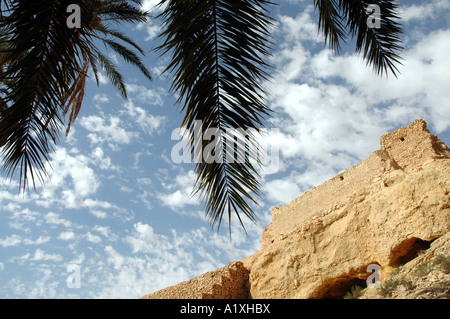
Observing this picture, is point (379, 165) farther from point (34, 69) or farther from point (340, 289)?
point (34, 69)

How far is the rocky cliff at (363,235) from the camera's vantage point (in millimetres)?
10109

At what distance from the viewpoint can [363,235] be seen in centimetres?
1177

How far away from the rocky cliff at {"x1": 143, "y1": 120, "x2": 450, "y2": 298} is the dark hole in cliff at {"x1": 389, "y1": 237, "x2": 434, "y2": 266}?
0.03 meters

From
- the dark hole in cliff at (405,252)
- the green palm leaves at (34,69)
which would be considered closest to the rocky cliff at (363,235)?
the dark hole in cliff at (405,252)

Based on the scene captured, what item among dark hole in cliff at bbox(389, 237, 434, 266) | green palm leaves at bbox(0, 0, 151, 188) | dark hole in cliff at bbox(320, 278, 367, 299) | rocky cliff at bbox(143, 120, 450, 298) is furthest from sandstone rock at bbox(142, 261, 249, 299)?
green palm leaves at bbox(0, 0, 151, 188)

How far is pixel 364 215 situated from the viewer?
12.0 meters

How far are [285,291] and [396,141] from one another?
6548 millimetres

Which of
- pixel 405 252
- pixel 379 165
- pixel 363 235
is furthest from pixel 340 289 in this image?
pixel 379 165

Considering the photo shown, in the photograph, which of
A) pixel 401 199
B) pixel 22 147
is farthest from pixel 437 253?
pixel 22 147

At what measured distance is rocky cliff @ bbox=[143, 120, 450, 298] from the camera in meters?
10.1

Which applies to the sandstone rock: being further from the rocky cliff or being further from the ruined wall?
the ruined wall

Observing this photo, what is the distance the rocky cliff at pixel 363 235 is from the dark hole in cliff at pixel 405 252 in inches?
1.1
